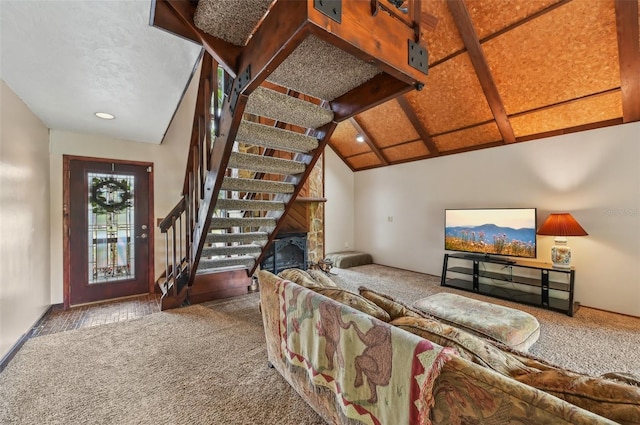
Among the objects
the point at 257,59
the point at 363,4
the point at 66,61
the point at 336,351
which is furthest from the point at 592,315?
the point at 66,61

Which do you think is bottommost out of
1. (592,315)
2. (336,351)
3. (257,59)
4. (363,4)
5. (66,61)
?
(592,315)

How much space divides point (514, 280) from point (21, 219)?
19.3 ft

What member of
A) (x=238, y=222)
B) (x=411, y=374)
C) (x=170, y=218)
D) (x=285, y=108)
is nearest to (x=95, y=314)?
(x=170, y=218)

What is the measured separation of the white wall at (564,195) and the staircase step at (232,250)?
3412mm

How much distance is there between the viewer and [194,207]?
2977 mm

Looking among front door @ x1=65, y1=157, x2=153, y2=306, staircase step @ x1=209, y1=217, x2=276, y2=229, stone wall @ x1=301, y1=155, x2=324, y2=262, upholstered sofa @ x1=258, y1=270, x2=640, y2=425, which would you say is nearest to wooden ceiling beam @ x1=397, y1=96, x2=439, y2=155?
stone wall @ x1=301, y1=155, x2=324, y2=262

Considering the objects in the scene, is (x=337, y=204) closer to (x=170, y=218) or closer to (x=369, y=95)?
(x=170, y=218)

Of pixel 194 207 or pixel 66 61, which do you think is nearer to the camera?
pixel 66 61

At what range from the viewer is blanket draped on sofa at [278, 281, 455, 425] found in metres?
0.87

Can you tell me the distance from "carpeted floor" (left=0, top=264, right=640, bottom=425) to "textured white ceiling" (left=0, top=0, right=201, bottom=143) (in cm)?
223

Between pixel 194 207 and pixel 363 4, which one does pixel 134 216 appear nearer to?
pixel 194 207

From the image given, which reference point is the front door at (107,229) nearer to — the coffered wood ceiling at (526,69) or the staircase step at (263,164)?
the staircase step at (263,164)

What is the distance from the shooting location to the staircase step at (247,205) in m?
2.56

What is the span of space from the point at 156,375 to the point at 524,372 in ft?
7.43
